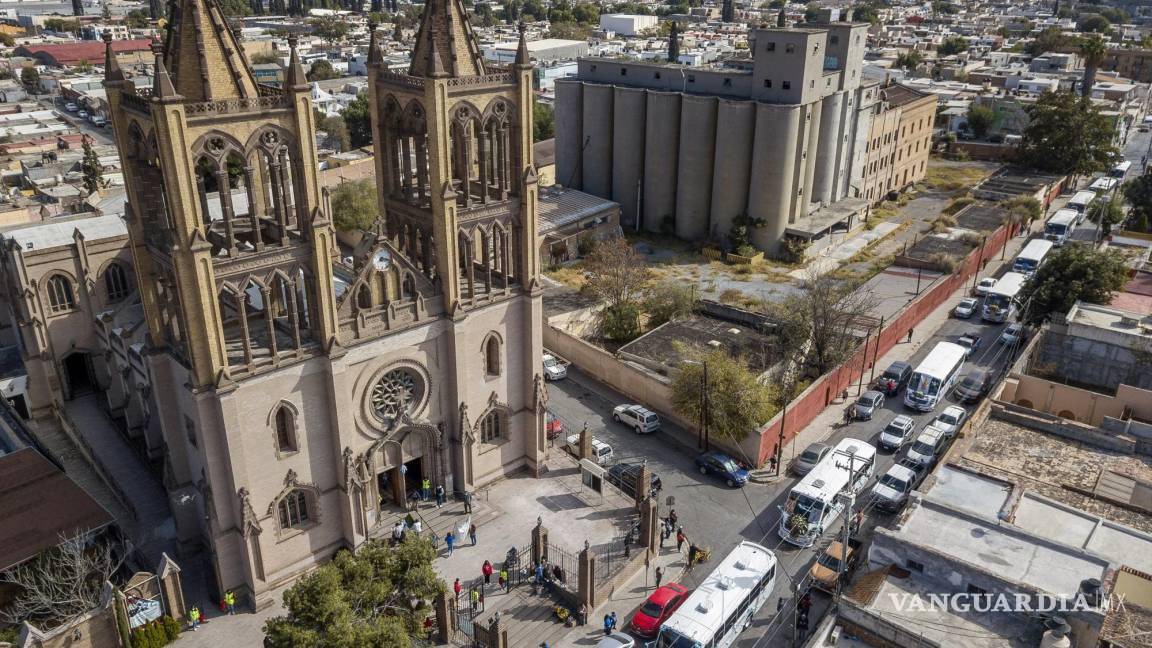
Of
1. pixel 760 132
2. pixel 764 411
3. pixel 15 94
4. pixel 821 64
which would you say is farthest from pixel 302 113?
pixel 15 94

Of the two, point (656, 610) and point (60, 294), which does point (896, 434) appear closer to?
point (656, 610)

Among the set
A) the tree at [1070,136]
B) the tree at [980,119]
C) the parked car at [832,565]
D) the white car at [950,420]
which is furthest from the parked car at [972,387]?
the tree at [980,119]

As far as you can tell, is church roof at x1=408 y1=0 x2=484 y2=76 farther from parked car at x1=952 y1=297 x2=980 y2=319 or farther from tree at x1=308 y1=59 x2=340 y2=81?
tree at x1=308 y1=59 x2=340 y2=81

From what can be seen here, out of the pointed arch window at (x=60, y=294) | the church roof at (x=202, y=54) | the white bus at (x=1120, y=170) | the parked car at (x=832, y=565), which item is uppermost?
the church roof at (x=202, y=54)

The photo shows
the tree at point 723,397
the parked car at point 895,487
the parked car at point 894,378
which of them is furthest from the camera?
the parked car at point 894,378

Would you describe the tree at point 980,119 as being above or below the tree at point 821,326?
Result: above

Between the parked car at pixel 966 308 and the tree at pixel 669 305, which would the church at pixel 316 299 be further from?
the parked car at pixel 966 308

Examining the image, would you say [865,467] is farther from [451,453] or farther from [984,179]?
[984,179]

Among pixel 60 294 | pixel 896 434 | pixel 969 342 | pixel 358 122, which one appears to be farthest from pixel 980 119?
pixel 60 294
